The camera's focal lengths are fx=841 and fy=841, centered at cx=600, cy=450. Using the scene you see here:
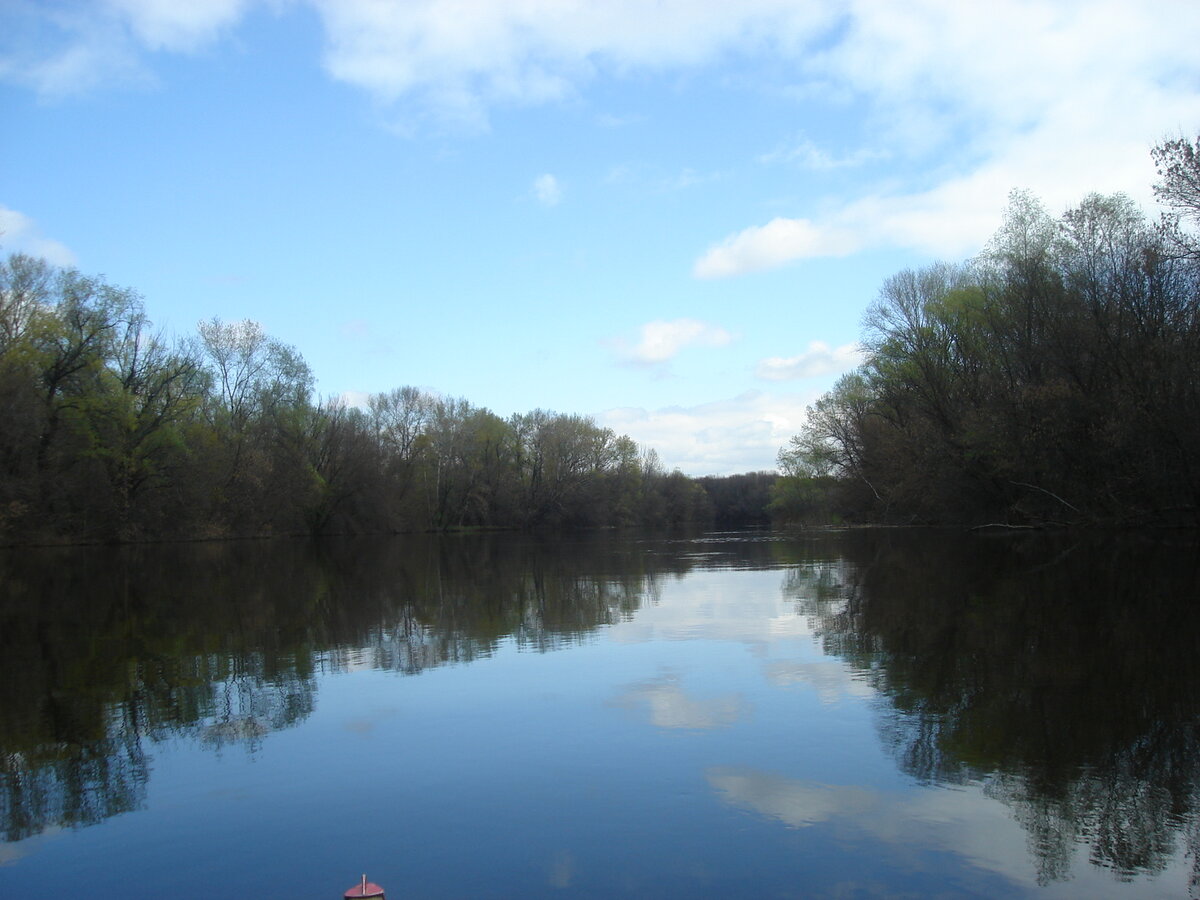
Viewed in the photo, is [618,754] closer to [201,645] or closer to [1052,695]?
[1052,695]

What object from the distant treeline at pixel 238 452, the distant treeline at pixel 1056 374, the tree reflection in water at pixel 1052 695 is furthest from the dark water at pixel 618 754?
the distant treeline at pixel 238 452

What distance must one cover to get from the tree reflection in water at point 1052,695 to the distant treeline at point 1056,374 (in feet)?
52.0

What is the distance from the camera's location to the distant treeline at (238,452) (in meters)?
44.8

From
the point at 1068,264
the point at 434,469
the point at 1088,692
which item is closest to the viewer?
the point at 1088,692

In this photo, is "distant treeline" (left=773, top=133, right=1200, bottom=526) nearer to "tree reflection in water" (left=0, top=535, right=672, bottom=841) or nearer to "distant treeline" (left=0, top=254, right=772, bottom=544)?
"tree reflection in water" (left=0, top=535, right=672, bottom=841)

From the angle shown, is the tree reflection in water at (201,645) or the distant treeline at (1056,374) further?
the distant treeline at (1056,374)

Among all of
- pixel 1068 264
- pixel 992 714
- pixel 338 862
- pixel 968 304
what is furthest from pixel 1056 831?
pixel 968 304

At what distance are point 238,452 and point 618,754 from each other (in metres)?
60.2

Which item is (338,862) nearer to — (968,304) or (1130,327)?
(1130,327)

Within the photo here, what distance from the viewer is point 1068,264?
35.2 meters

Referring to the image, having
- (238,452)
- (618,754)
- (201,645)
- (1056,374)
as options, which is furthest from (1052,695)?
(238,452)

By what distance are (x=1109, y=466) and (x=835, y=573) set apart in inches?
754

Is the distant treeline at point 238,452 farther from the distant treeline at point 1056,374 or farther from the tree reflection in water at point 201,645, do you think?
the distant treeline at point 1056,374

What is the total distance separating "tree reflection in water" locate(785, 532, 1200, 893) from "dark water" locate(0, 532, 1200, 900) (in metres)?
0.03
